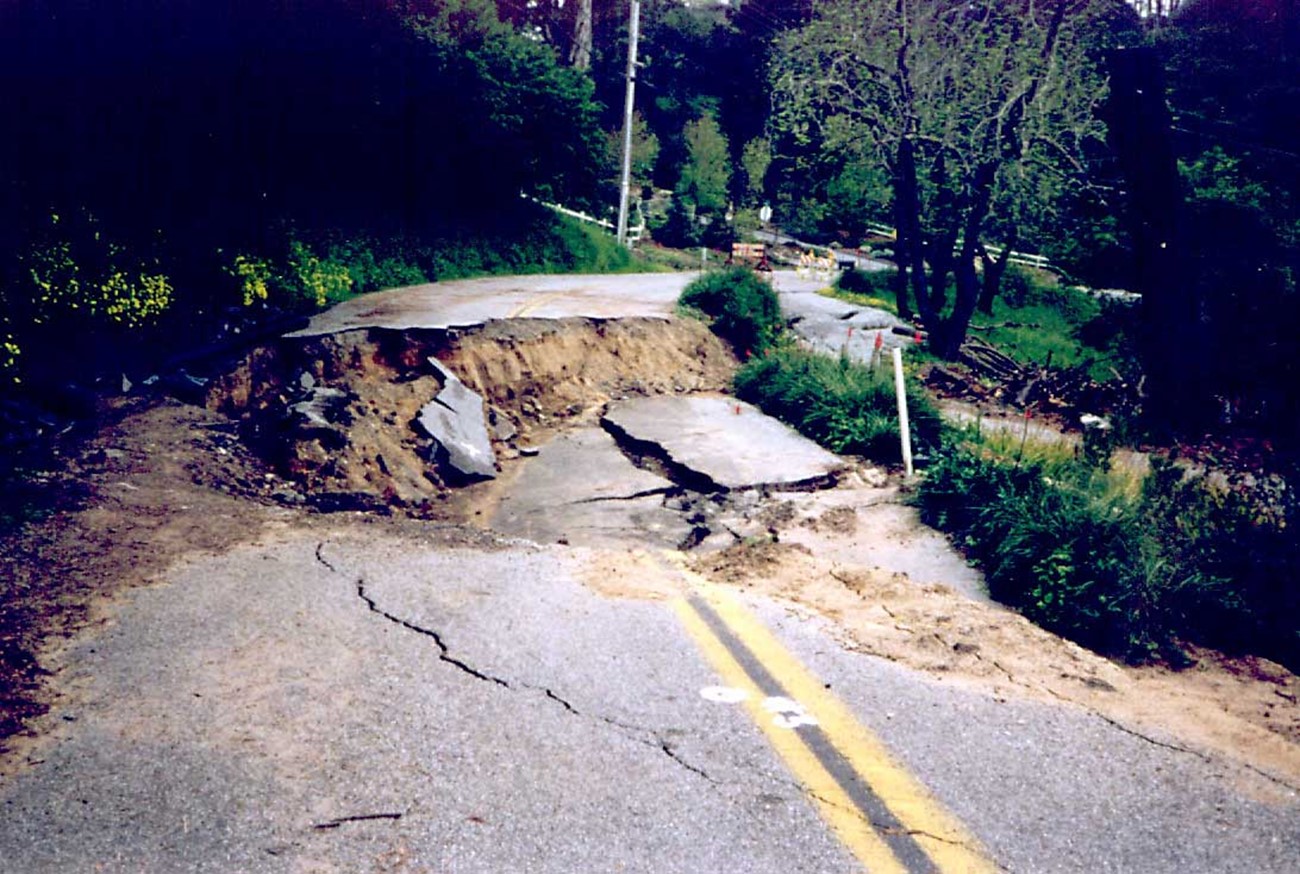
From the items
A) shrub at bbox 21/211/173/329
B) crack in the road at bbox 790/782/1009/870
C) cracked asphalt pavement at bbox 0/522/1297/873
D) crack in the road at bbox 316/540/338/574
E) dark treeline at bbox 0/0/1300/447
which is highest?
dark treeline at bbox 0/0/1300/447

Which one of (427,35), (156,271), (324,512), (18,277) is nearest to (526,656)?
(324,512)

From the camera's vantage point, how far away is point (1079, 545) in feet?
21.7

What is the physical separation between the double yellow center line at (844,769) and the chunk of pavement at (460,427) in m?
5.14

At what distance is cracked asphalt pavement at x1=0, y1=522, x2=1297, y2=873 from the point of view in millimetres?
3232

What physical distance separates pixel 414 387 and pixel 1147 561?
310 inches

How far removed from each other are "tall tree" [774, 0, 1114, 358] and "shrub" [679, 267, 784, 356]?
9.43 ft

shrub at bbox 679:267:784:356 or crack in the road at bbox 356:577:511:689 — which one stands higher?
shrub at bbox 679:267:784:356

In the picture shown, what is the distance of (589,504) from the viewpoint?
870cm

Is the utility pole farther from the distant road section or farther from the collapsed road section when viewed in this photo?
the collapsed road section

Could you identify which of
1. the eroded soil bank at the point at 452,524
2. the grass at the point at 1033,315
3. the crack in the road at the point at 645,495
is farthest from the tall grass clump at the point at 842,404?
the grass at the point at 1033,315

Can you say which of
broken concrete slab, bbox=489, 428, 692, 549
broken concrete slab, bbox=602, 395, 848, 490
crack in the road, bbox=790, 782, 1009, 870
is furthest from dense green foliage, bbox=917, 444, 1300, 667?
crack in the road, bbox=790, 782, 1009, 870

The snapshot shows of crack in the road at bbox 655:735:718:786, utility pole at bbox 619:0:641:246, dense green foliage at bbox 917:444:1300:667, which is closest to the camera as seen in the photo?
crack in the road at bbox 655:735:718:786

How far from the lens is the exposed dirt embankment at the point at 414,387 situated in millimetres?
8742

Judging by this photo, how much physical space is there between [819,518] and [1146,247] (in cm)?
329
